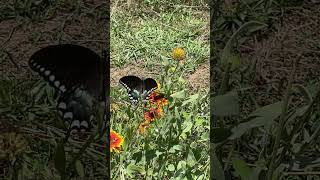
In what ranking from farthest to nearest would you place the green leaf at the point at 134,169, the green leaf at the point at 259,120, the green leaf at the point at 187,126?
the green leaf at the point at 187,126
the green leaf at the point at 134,169
the green leaf at the point at 259,120

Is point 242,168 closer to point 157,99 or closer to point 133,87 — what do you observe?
point 157,99

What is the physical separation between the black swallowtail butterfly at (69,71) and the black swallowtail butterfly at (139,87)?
11cm

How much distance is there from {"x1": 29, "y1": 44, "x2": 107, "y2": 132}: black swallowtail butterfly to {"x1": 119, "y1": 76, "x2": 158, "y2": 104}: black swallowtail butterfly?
11 centimetres

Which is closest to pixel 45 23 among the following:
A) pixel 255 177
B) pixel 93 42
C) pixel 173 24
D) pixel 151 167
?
pixel 93 42

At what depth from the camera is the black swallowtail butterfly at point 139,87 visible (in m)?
1.50

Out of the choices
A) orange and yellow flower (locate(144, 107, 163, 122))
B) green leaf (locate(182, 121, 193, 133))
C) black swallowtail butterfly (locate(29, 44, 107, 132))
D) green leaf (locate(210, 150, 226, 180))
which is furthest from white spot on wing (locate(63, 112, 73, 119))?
green leaf (locate(210, 150, 226, 180))

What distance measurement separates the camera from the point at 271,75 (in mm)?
2205

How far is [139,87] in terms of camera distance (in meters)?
1.54

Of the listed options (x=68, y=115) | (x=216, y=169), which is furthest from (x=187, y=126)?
(x=216, y=169)

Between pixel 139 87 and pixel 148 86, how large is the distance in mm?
24

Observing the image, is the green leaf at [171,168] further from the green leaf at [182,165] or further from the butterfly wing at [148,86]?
the butterfly wing at [148,86]

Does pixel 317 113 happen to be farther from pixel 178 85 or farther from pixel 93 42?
pixel 93 42

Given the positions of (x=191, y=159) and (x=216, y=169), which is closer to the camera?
(x=216, y=169)

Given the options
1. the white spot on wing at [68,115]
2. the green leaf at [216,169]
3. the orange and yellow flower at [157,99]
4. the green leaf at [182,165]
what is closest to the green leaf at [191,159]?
the green leaf at [182,165]
